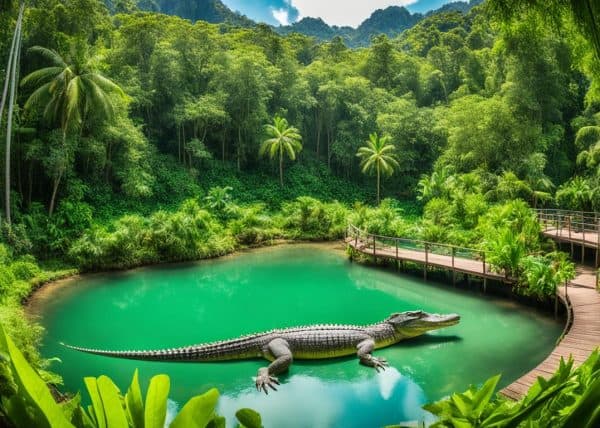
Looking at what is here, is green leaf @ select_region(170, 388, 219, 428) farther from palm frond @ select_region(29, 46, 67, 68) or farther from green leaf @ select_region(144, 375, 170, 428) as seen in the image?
palm frond @ select_region(29, 46, 67, 68)

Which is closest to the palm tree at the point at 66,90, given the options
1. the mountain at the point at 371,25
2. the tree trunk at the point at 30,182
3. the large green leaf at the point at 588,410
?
the tree trunk at the point at 30,182

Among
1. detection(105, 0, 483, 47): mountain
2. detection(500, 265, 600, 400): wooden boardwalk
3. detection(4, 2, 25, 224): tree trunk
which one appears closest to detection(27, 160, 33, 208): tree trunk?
detection(4, 2, 25, 224): tree trunk

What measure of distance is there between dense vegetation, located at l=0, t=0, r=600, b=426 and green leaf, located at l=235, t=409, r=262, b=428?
12.6 feet

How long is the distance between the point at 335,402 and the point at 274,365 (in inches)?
51.6

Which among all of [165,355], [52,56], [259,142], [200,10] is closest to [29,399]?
[165,355]

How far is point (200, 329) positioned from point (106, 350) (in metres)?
2.03

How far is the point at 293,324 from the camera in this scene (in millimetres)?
10641

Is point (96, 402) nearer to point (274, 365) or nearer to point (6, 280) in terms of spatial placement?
point (274, 365)

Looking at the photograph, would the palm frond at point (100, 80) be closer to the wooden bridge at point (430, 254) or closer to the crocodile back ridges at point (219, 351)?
the wooden bridge at point (430, 254)

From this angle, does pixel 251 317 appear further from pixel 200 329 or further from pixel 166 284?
pixel 166 284

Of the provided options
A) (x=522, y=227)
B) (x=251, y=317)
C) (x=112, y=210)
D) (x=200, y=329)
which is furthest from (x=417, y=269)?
(x=112, y=210)

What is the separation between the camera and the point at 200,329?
10.5 meters

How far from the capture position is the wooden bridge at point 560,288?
7.17 metres

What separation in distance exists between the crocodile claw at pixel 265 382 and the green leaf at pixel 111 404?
6.50 meters
